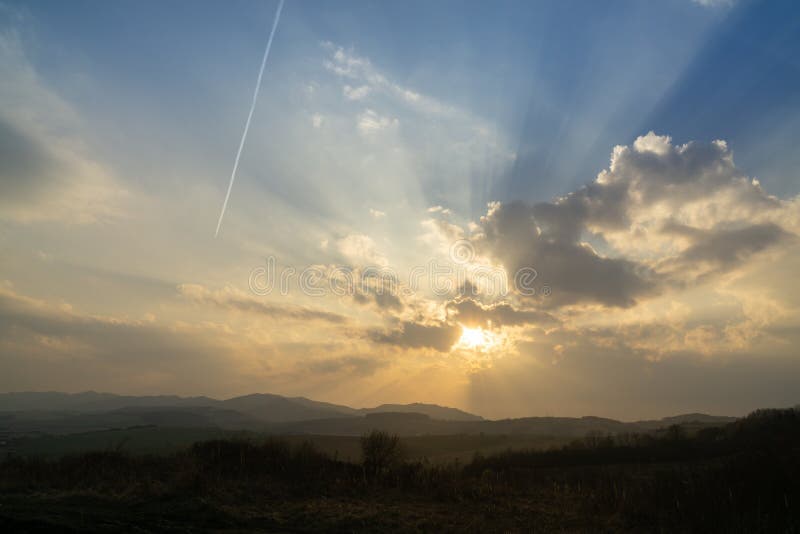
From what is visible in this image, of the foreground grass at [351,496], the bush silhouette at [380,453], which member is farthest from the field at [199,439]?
the foreground grass at [351,496]

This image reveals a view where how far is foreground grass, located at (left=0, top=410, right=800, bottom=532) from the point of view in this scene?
1459 centimetres

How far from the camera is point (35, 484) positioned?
2022 cm

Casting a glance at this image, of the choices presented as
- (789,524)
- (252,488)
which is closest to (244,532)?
(252,488)

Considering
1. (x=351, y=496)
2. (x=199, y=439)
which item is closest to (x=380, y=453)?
(x=351, y=496)

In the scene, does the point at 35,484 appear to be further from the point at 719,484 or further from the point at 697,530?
the point at 719,484

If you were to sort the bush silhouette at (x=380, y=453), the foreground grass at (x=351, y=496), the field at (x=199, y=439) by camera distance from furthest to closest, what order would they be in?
the field at (x=199, y=439), the bush silhouette at (x=380, y=453), the foreground grass at (x=351, y=496)

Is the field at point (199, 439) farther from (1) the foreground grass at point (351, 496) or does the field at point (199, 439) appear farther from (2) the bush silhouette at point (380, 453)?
(1) the foreground grass at point (351, 496)

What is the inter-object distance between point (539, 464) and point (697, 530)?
88.0 feet

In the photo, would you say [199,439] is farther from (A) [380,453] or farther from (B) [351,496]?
(B) [351,496]

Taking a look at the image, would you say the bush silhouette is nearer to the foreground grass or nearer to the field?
the foreground grass

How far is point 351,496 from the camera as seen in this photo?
2012 centimetres

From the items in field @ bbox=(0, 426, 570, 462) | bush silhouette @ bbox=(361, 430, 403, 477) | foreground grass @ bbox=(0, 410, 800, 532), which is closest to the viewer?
foreground grass @ bbox=(0, 410, 800, 532)

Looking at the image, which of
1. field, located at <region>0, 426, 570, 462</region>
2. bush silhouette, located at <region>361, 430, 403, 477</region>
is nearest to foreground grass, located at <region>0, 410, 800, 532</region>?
bush silhouette, located at <region>361, 430, 403, 477</region>

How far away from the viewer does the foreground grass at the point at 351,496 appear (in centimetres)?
1459
